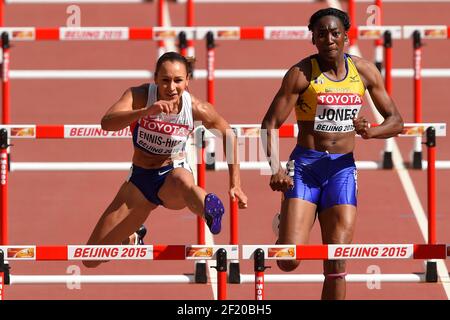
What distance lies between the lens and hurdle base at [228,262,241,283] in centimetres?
1500

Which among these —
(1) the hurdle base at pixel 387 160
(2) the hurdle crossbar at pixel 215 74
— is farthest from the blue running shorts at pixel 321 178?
(2) the hurdle crossbar at pixel 215 74

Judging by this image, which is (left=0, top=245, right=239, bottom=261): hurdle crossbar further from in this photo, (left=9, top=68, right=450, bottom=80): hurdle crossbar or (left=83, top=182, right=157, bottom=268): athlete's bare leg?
(left=9, top=68, right=450, bottom=80): hurdle crossbar

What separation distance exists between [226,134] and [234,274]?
2272mm

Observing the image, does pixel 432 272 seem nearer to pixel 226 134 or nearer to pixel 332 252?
pixel 226 134

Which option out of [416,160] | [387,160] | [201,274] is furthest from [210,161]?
[201,274]

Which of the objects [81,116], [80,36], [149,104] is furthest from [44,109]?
[149,104]

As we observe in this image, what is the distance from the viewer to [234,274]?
49.4 feet

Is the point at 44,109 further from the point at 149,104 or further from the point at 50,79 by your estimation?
the point at 149,104

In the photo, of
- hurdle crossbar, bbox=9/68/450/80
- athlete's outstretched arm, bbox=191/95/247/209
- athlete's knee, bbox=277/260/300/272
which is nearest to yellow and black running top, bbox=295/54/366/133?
athlete's outstretched arm, bbox=191/95/247/209

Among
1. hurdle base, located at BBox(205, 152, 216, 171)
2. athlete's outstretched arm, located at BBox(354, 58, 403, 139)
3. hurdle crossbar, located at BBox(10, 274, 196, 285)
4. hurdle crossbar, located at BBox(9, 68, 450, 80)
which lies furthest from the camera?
hurdle crossbar, located at BBox(9, 68, 450, 80)

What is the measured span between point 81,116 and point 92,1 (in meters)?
3.06

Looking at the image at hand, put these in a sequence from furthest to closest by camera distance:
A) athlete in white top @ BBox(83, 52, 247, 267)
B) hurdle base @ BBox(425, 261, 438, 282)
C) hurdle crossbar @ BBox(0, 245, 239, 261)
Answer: hurdle base @ BBox(425, 261, 438, 282) → athlete in white top @ BBox(83, 52, 247, 267) → hurdle crossbar @ BBox(0, 245, 239, 261)

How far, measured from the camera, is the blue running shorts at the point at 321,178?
43.2ft

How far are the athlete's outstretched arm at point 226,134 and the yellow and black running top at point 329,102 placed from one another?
552 millimetres
